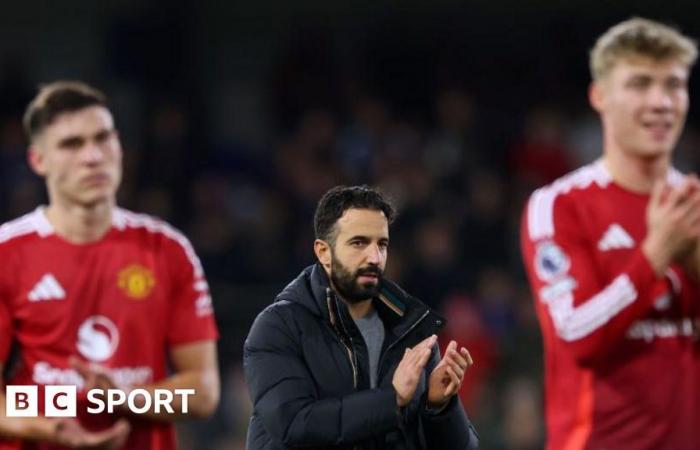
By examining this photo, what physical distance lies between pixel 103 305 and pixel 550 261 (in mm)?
1481

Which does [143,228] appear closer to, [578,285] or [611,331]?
[578,285]

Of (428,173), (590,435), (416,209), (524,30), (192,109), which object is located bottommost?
(590,435)

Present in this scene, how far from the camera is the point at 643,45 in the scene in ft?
15.0

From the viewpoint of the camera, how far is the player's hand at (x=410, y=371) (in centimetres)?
334

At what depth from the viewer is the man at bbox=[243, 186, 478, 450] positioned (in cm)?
337

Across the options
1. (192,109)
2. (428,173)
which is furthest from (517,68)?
(192,109)

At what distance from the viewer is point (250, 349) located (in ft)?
11.6

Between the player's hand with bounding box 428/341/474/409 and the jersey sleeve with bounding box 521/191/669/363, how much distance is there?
96 cm

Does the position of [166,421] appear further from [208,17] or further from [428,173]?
[208,17]

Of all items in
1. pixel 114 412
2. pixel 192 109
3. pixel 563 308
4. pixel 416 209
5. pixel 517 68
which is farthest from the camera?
pixel 517 68

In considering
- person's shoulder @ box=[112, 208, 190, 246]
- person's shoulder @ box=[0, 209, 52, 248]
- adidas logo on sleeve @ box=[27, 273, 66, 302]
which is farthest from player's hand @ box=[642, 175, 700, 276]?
person's shoulder @ box=[0, 209, 52, 248]

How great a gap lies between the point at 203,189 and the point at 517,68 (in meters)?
3.46

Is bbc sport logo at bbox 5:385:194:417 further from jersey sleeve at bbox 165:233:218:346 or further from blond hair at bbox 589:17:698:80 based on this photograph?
blond hair at bbox 589:17:698:80

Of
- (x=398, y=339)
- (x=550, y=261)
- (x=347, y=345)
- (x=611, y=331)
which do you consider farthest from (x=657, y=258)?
(x=347, y=345)
